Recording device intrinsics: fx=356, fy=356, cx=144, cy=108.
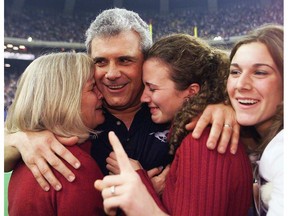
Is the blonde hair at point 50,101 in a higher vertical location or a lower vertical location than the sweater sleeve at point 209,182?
higher

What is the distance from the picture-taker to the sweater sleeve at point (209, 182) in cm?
88

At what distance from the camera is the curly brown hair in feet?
4.03

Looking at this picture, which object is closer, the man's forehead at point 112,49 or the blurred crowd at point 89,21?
the man's forehead at point 112,49

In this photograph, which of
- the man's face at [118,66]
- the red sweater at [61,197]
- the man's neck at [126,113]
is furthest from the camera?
the man's neck at [126,113]

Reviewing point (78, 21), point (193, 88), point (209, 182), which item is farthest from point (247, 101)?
point (78, 21)

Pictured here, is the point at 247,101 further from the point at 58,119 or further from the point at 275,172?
the point at 58,119

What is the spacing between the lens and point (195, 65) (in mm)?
1330

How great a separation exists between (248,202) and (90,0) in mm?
10302

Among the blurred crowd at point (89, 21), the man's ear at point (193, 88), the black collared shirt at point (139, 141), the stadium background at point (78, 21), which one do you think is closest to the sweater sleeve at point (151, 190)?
the black collared shirt at point (139, 141)

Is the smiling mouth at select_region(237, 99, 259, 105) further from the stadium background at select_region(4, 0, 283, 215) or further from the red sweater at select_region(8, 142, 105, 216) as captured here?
the stadium background at select_region(4, 0, 283, 215)

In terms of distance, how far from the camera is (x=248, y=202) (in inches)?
37.9

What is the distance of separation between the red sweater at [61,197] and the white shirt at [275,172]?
477 millimetres

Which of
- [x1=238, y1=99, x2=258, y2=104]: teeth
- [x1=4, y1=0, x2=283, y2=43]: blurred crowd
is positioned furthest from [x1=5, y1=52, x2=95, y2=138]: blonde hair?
[x1=4, y1=0, x2=283, y2=43]: blurred crowd

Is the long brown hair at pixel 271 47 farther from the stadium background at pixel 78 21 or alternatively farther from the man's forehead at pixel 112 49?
the stadium background at pixel 78 21
